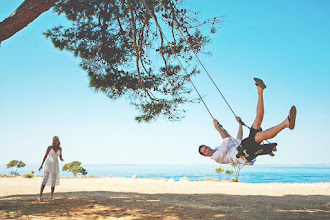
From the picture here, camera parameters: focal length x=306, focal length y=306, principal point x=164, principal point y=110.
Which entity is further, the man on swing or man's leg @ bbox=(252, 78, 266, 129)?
man's leg @ bbox=(252, 78, 266, 129)

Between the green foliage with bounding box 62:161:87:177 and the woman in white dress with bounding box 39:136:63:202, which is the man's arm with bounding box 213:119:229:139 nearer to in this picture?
the woman in white dress with bounding box 39:136:63:202

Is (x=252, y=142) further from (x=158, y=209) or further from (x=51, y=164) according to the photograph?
(x=51, y=164)

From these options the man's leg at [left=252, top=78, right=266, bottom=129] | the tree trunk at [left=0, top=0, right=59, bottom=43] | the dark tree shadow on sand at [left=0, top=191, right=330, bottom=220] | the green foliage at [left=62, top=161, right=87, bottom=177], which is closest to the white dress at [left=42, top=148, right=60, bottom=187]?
the dark tree shadow on sand at [left=0, top=191, right=330, bottom=220]

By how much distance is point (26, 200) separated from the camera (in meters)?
7.02

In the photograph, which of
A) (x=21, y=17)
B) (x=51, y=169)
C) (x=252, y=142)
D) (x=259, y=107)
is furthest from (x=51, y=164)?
(x=259, y=107)

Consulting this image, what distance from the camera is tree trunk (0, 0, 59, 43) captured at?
19.0ft

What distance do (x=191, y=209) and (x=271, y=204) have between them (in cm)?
215

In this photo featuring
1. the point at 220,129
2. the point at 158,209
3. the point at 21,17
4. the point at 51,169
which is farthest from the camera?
the point at 51,169

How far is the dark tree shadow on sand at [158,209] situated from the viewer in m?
5.48

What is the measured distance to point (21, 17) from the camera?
5816 millimetres

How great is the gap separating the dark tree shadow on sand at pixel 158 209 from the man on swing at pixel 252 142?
52.4 inches

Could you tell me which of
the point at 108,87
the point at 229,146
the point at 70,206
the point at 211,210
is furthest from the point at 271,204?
the point at 108,87

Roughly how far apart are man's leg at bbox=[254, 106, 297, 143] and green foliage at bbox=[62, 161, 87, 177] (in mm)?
24488

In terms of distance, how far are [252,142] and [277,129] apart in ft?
1.31
